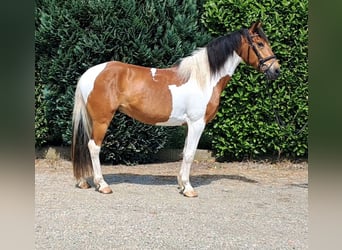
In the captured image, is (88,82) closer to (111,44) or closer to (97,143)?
(97,143)

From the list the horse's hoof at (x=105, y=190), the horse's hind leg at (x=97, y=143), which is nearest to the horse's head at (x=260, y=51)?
the horse's hind leg at (x=97, y=143)

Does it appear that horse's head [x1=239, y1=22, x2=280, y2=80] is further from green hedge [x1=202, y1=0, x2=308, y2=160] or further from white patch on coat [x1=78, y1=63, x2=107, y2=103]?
white patch on coat [x1=78, y1=63, x2=107, y2=103]

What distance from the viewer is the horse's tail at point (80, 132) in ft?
15.7

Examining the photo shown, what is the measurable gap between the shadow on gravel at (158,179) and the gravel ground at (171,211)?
0.04 ft

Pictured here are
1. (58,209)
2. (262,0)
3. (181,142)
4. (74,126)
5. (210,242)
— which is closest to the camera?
(210,242)

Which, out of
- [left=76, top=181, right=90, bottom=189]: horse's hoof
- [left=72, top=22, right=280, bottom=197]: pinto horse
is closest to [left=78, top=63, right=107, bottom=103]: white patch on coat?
[left=72, top=22, right=280, bottom=197]: pinto horse

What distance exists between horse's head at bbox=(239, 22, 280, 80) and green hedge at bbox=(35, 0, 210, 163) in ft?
5.31

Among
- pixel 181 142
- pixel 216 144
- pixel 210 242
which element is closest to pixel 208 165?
pixel 216 144

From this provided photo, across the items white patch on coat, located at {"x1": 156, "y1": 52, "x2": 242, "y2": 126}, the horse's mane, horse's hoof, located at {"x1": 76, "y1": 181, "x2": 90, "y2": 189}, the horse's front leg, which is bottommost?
horse's hoof, located at {"x1": 76, "y1": 181, "x2": 90, "y2": 189}

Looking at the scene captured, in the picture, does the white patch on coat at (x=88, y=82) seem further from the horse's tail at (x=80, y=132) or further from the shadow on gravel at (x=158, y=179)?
the shadow on gravel at (x=158, y=179)

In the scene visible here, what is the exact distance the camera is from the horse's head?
479 cm

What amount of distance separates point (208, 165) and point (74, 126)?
2.72m
